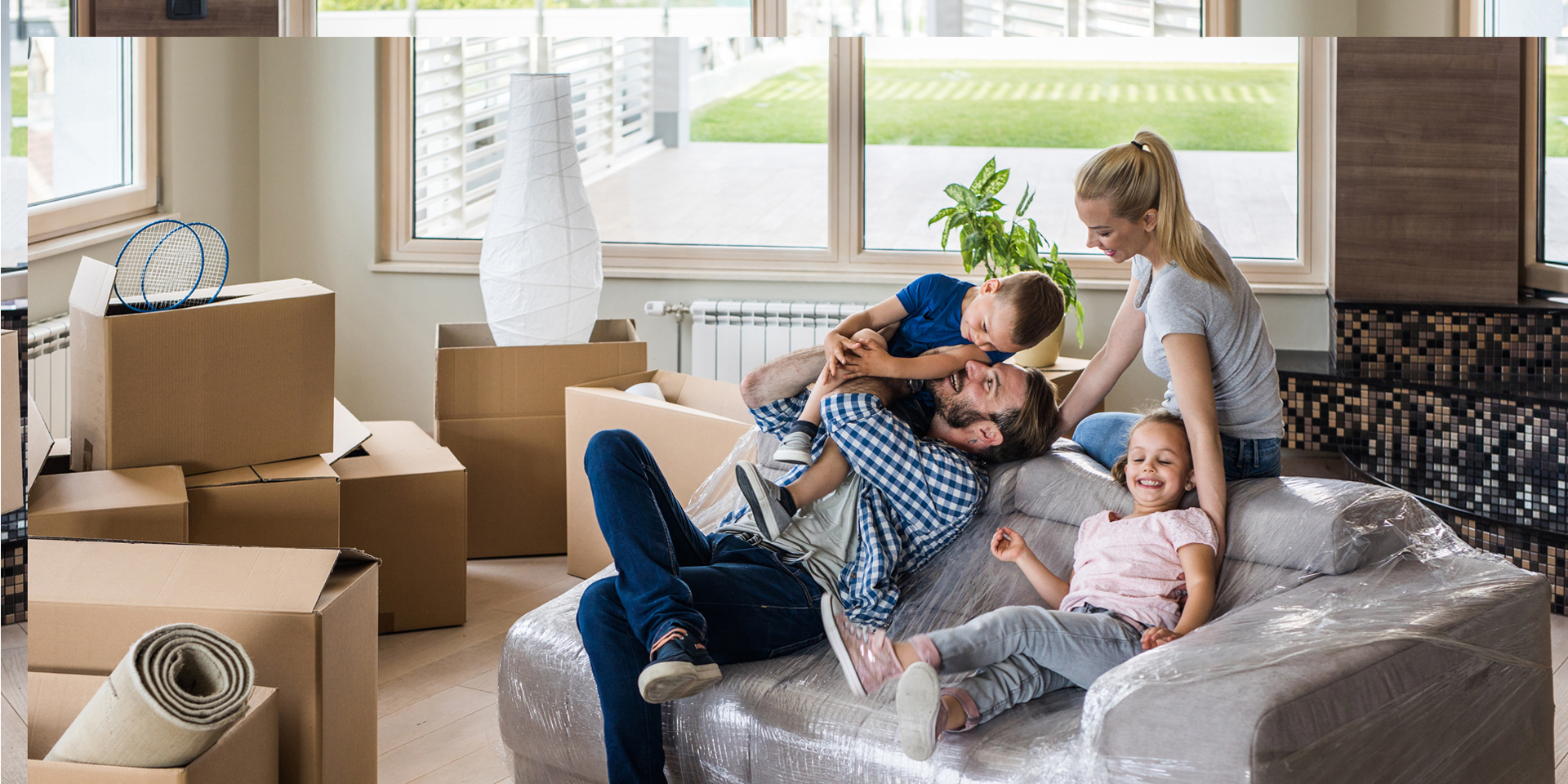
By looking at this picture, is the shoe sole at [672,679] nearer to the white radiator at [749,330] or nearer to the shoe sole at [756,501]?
the shoe sole at [756,501]

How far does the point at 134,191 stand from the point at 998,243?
1538 millimetres

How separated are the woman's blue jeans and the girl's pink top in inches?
5.3

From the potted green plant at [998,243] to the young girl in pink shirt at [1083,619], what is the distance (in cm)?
43

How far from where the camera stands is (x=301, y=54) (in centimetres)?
199

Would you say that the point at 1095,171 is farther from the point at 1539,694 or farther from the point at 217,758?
the point at 217,758

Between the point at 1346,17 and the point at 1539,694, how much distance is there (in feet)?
3.50

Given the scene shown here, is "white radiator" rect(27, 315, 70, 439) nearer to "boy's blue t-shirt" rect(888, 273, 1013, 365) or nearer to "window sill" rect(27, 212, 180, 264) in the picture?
"window sill" rect(27, 212, 180, 264)

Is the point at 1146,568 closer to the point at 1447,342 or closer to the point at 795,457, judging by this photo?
the point at 795,457

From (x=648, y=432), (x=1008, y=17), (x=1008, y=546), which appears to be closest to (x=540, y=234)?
(x=648, y=432)

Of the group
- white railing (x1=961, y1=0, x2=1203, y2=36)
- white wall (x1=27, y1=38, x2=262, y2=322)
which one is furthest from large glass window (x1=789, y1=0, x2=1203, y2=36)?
white wall (x1=27, y1=38, x2=262, y2=322)

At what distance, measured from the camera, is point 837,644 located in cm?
154

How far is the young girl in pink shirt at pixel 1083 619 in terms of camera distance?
1373 millimetres

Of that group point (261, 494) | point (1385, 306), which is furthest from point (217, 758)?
point (1385, 306)

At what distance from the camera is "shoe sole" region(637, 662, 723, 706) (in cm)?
142
